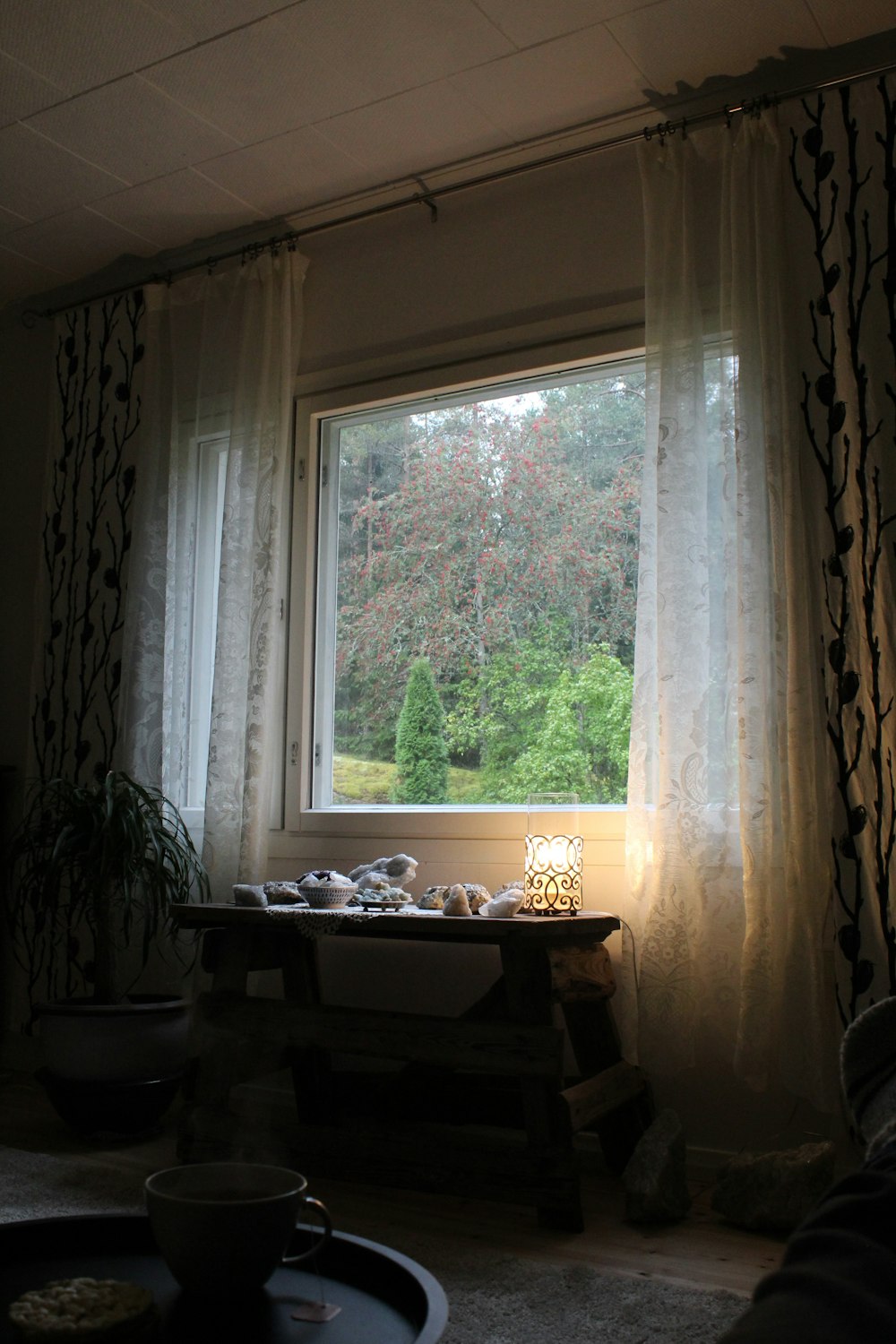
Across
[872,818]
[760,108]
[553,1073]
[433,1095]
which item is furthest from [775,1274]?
[760,108]

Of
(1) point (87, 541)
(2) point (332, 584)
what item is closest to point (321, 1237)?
(2) point (332, 584)

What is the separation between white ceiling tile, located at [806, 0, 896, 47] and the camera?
2426 millimetres

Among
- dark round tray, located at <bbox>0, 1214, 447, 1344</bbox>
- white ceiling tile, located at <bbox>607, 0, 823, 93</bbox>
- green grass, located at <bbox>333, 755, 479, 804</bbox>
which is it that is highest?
white ceiling tile, located at <bbox>607, 0, 823, 93</bbox>

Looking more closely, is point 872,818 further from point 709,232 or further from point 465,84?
point 465,84

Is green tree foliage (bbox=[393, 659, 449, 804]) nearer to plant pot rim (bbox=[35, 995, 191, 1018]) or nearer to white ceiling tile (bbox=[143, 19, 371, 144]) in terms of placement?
plant pot rim (bbox=[35, 995, 191, 1018])

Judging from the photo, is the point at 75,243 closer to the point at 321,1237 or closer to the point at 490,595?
the point at 490,595

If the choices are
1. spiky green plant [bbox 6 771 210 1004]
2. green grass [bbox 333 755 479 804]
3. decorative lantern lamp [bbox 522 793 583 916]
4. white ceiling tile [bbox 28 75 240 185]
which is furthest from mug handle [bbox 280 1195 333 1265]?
white ceiling tile [bbox 28 75 240 185]

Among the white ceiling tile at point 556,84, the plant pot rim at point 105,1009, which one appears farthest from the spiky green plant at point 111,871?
the white ceiling tile at point 556,84

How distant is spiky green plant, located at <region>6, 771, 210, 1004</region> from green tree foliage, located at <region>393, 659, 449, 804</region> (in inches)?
25.4

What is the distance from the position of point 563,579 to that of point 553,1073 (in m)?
1.36

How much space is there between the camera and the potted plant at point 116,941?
2.70 m

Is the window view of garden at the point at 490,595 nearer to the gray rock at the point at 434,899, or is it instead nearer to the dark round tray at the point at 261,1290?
the gray rock at the point at 434,899

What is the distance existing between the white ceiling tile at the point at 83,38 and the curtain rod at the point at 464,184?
2.45 ft

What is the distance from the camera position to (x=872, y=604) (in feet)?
7.81
